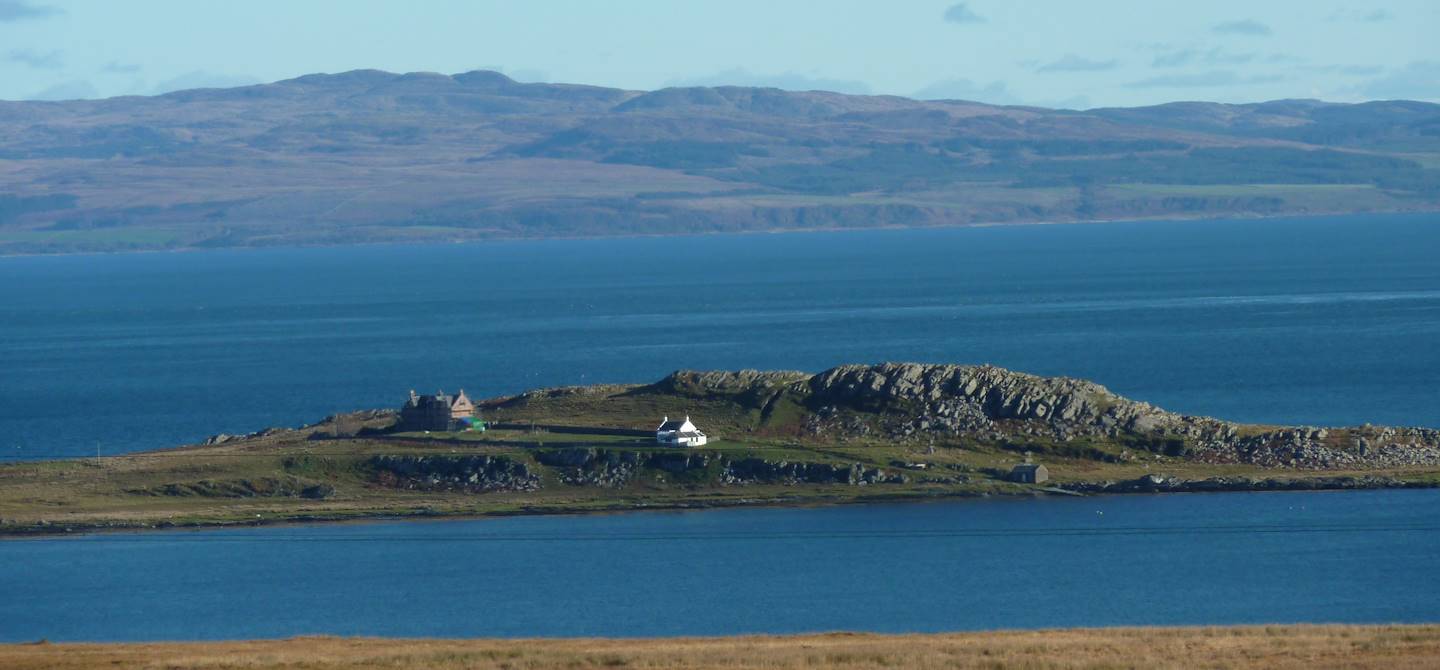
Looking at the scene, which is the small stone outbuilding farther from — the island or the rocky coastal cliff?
the rocky coastal cliff

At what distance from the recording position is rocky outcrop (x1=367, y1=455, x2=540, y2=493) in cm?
8481

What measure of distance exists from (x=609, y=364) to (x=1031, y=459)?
60.1 metres

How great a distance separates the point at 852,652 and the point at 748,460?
141ft

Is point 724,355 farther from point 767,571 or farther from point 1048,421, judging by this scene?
point 767,571

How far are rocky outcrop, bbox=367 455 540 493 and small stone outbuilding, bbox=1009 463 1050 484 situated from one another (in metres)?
17.9

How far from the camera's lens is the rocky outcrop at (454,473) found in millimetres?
84812

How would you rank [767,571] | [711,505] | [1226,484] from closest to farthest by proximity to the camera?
[767,571] → [711,505] → [1226,484]

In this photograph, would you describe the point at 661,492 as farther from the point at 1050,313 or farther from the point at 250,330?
the point at 250,330

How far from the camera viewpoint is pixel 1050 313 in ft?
589

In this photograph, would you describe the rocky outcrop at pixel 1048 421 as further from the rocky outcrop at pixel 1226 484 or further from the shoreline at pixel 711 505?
the shoreline at pixel 711 505

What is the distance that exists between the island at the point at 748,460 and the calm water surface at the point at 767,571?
251cm

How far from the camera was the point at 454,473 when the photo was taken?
8594cm

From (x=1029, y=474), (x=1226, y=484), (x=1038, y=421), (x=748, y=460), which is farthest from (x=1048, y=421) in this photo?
(x=748, y=460)

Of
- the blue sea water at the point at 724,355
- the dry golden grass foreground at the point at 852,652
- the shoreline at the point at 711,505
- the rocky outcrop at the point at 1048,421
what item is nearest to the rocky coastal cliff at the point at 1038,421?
the rocky outcrop at the point at 1048,421
